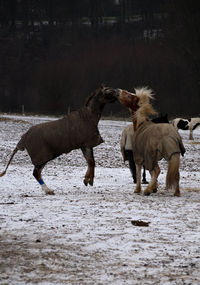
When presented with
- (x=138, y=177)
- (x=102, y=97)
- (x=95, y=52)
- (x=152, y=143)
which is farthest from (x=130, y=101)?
(x=95, y=52)

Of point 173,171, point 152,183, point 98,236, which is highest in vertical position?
point 98,236

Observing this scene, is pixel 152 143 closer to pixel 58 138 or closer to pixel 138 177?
pixel 138 177

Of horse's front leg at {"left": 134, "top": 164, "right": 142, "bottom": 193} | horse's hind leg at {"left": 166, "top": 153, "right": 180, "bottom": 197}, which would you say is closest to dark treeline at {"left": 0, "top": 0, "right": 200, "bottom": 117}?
horse's front leg at {"left": 134, "top": 164, "right": 142, "bottom": 193}

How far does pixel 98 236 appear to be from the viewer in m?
8.81

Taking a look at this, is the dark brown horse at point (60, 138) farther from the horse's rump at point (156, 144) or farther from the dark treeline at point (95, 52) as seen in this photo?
the dark treeline at point (95, 52)

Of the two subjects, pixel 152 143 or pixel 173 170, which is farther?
pixel 152 143

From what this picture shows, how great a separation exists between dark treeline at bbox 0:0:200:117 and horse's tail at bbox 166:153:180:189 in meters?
40.4

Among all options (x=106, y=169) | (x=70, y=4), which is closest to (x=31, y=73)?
(x=70, y=4)

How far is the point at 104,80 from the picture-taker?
71375 millimetres

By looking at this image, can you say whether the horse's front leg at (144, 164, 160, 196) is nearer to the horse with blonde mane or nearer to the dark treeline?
the horse with blonde mane

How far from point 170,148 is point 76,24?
Result: 95182 millimetres

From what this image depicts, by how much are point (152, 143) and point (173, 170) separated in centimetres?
63

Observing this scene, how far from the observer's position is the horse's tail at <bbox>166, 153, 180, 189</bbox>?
12109mm

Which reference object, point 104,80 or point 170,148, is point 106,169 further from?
point 104,80
